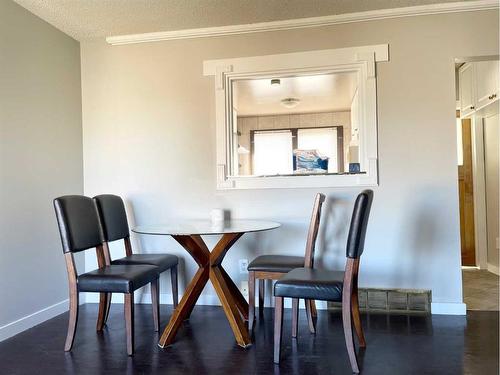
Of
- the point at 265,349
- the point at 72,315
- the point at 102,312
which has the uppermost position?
the point at 72,315

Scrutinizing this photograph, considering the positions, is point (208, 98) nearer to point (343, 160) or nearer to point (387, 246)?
point (387, 246)

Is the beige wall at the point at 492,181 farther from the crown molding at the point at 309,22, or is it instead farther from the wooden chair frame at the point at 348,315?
the wooden chair frame at the point at 348,315

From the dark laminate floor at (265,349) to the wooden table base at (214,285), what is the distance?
0.08 m

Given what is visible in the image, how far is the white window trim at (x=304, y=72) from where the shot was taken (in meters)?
2.81

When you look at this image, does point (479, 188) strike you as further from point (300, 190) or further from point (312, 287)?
point (312, 287)

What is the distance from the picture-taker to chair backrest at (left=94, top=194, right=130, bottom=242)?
2654mm

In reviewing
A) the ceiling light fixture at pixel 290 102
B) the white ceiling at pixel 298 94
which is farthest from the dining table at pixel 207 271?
the ceiling light fixture at pixel 290 102

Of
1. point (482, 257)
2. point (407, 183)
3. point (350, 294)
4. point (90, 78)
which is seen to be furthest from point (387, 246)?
point (90, 78)

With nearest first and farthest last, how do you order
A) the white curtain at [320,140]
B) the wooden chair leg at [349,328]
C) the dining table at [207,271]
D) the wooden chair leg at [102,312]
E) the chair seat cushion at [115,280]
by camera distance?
the wooden chair leg at [349,328] < the chair seat cushion at [115,280] < the dining table at [207,271] < the wooden chair leg at [102,312] < the white curtain at [320,140]

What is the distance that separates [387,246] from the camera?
2816mm

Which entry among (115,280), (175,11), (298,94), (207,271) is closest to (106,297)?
(115,280)

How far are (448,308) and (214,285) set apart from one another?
1740mm

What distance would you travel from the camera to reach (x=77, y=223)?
2.30 m

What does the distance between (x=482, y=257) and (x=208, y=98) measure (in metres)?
3.57
